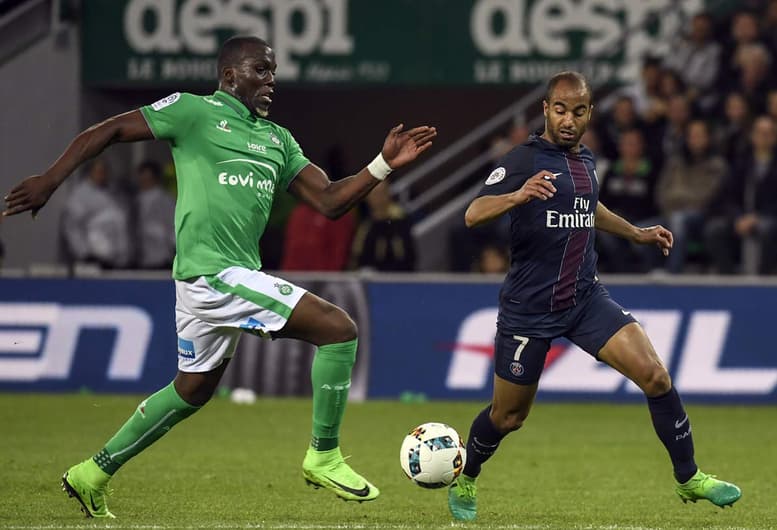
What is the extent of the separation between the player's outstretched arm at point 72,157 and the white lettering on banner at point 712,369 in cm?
792

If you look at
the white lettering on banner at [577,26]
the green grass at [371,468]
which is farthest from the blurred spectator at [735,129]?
the green grass at [371,468]

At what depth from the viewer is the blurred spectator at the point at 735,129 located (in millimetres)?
15492

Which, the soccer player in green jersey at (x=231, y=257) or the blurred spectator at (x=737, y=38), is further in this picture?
the blurred spectator at (x=737, y=38)

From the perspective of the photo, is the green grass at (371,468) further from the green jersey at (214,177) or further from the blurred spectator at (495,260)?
the blurred spectator at (495,260)

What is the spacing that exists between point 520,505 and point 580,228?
5.35ft

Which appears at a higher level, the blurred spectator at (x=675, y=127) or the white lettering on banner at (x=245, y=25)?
the white lettering on banner at (x=245, y=25)

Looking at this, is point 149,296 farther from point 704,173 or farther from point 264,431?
point 704,173

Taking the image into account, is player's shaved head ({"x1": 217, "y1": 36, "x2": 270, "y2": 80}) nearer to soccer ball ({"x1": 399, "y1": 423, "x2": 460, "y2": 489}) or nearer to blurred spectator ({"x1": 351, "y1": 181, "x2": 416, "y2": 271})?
soccer ball ({"x1": 399, "y1": 423, "x2": 460, "y2": 489})

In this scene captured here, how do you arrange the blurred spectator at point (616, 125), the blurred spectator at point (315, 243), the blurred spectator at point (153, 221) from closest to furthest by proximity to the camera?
the blurred spectator at point (315, 243), the blurred spectator at point (616, 125), the blurred spectator at point (153, 221)

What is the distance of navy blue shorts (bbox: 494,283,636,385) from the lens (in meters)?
7.71

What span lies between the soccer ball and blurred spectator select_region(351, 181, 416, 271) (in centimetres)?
746

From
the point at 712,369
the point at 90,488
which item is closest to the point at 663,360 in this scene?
the point at 712,369

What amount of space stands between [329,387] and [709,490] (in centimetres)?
195

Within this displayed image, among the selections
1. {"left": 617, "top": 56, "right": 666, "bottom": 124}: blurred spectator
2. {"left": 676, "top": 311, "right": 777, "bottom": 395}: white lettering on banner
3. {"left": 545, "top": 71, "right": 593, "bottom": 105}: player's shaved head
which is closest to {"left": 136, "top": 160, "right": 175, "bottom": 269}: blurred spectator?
{"left": 617, "top": 56, "right": 666, "bottom": 124}: blurred spectator
